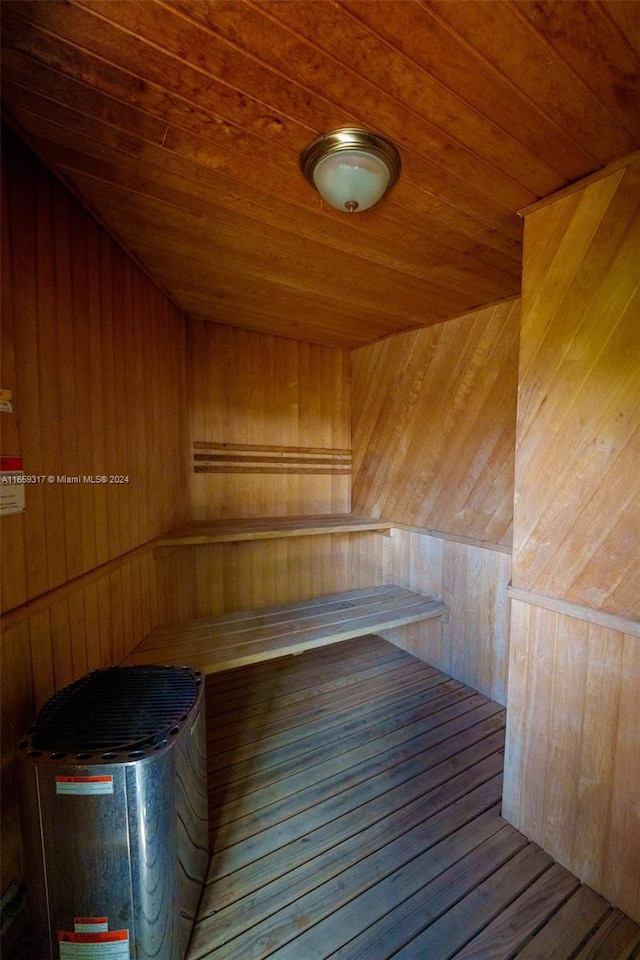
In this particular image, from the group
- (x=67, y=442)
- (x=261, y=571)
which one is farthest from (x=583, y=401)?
(x=261, y=571)

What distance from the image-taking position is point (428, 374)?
7.93ft

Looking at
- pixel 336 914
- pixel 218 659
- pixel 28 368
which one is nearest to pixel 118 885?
pixel 336 914

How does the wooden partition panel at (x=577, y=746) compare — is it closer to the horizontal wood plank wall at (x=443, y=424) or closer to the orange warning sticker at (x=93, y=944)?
the horizontal wood plank wall at (x=443, y=424)

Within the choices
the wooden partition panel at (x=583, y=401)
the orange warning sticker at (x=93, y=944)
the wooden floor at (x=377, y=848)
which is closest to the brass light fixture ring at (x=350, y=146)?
the wooden partition panel at (x=583, y=401)

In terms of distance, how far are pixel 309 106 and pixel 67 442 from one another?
1146 millimetres

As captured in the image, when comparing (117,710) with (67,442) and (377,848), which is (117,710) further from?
(377,848)

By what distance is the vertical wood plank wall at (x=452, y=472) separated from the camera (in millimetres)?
2061

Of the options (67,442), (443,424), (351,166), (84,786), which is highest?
(351,166)

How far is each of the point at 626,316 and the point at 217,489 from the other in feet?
7.44

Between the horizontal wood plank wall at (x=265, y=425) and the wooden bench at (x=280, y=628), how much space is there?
73 centimetres

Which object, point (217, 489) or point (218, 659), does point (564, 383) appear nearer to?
point (218, 659)

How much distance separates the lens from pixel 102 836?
33.2 inches

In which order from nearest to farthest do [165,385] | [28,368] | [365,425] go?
1. [28,368]
2. [165,385]
3. [365,425]

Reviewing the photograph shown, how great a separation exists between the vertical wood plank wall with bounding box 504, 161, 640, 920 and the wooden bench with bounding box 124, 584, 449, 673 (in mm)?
927
